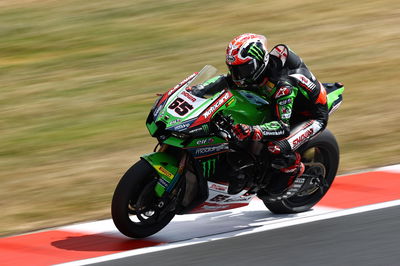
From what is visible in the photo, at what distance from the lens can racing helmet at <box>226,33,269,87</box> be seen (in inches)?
267

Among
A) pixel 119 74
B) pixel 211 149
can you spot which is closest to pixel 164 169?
pixel 211 149

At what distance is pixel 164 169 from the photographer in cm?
653

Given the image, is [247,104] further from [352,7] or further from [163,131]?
[352,7]

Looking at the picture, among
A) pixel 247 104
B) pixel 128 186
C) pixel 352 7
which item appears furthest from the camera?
pixel 352 7

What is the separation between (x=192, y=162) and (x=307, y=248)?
1.12m

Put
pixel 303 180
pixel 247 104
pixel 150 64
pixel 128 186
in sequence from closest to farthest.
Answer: pixel 128 186, pixel 247 104, pixel 303 180, pixel 150 64

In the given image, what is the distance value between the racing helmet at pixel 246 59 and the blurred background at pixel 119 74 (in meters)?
1.88

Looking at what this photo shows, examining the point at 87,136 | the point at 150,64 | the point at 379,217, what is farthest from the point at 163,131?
the point at 150,64

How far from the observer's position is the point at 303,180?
7434 mm

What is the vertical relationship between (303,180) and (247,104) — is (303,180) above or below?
below

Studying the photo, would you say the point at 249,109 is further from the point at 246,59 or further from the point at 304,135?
the point at 304,135

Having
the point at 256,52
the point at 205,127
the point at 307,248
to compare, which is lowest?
the point at 307,248

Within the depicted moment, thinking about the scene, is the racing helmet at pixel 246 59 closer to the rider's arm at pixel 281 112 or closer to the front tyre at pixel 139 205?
the rider's arm at pixel 281 112

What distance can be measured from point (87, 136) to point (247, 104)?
3.64m
